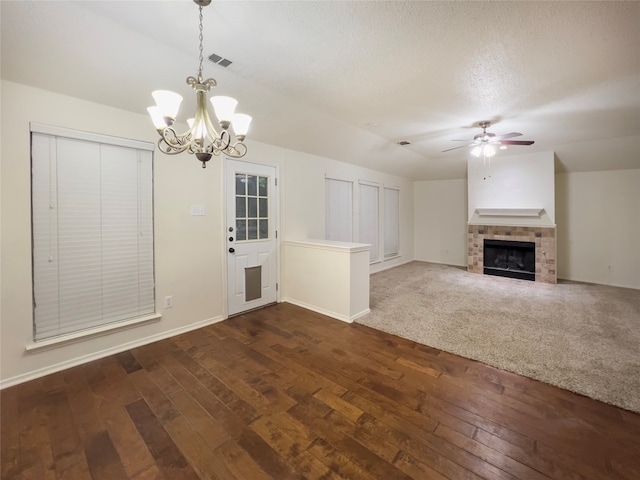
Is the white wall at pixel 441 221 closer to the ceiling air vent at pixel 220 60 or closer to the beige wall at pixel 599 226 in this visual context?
the beige wall at pixel 599 226

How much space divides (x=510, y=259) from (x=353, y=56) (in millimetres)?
5684

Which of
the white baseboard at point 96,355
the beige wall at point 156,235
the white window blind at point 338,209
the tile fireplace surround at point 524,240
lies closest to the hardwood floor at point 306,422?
the white baseboard at point 96,355

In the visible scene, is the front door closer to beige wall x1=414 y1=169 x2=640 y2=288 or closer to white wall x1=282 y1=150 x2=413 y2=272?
white wall x1=282 y1=150 x2=413 y2=272

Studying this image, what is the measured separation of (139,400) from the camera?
212 centimetres

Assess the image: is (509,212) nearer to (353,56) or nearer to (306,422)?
(353,56)

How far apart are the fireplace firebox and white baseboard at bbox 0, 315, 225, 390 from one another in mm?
5759

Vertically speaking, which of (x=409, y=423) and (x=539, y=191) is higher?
(x=539, y=191)

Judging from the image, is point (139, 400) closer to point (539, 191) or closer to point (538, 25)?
point (538, 25)

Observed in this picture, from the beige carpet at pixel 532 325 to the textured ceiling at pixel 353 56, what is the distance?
8.38 feet

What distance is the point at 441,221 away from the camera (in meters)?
7.66

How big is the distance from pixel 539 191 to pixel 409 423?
5483 mm

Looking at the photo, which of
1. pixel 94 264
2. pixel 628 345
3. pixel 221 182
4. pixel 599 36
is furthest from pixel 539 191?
pixel 94 264

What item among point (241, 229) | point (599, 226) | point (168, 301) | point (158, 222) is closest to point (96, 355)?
point (168, 301)

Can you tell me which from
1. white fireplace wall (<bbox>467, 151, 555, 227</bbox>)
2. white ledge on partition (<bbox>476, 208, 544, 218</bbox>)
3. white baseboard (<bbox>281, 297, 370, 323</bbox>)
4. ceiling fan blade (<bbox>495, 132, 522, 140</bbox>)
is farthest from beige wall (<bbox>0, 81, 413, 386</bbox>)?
white ledge on partition (<bbox>476, 208, 544, 218</bbox>)
